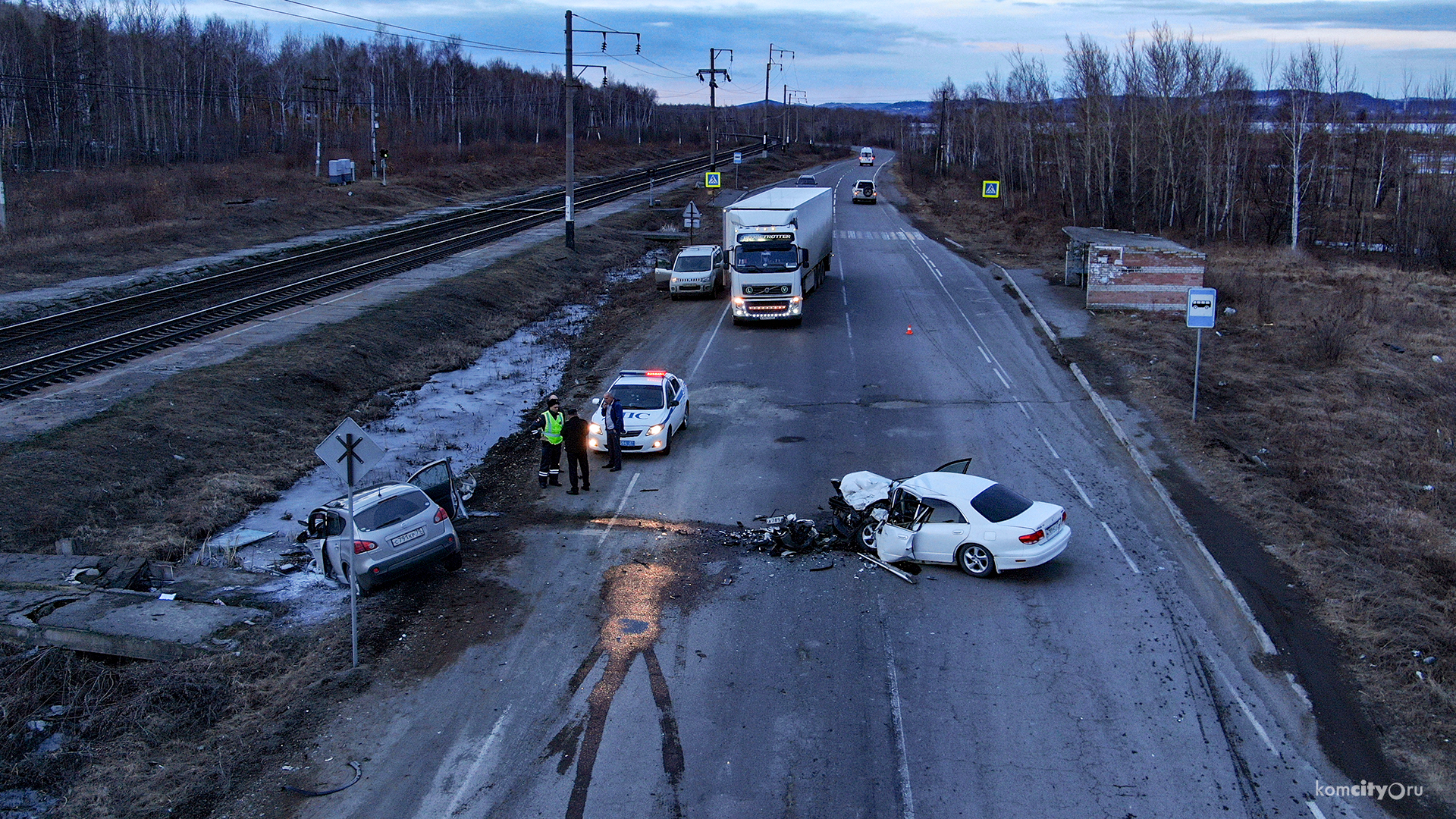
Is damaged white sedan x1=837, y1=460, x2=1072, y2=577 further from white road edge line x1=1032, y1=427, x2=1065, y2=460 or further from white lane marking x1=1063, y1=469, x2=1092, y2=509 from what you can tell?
white road edge line x1=1032, y1=427, x2=1065, y2=460

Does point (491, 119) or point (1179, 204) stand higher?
point (491, 119)

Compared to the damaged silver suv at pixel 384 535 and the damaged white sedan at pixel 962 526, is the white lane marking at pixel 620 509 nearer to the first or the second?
the damaged silver suv at pixel 384 535

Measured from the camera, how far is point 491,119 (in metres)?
124

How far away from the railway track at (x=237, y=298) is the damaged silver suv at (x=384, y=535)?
1076cm

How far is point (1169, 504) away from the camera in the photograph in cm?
1614

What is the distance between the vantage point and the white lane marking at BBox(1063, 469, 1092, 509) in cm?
1614

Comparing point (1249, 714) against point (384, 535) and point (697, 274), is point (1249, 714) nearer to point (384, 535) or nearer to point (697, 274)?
point (384, 535)

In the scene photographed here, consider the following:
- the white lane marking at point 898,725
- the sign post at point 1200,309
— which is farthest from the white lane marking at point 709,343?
the white lane marking at point 898,725

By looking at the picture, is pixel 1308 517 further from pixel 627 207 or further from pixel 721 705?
pixel 627 207

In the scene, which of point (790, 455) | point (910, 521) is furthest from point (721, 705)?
point (790, 455)

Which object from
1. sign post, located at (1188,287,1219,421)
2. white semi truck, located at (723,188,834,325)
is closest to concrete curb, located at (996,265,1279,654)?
sign post, located at (1188,287,1219,421)

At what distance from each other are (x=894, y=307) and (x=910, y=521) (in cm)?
2055

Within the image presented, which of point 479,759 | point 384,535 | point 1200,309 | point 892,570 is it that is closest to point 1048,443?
point 1200,309

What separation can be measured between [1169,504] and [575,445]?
9.79 m
